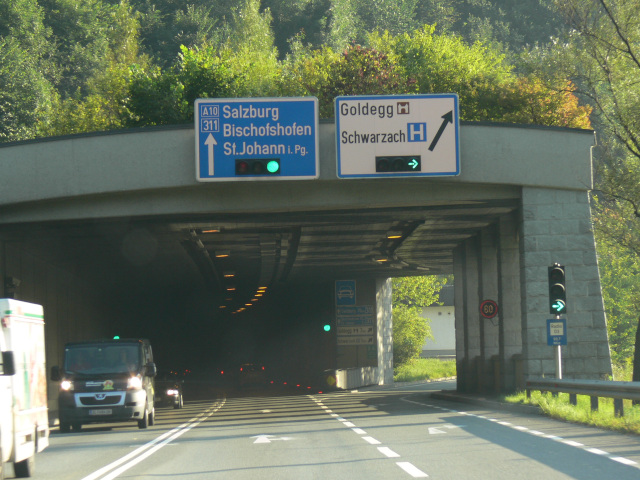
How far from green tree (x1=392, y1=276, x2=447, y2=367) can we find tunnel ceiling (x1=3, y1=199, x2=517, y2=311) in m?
18.8

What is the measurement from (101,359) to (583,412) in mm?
11066

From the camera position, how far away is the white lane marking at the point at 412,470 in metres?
10.7

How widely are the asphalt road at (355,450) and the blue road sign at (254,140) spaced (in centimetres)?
613

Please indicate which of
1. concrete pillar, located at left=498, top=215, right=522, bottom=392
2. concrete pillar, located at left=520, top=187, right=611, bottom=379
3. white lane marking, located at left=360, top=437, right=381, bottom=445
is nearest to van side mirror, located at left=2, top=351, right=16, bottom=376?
white lane marking, located at left=360, top=437, right=381, bottom=445

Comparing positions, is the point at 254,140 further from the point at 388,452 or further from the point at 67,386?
the point at 388,452

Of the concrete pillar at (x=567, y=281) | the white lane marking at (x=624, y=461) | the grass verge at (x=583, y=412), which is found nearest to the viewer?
the white lane marking at (x=624, y=461)

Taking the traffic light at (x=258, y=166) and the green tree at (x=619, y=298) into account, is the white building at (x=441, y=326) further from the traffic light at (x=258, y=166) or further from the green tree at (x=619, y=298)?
the traffic light at (x=258, y=166)

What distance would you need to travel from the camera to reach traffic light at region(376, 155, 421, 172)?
23.0 m

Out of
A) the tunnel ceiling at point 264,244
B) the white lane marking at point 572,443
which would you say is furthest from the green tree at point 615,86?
the white lane marking at point 572,443

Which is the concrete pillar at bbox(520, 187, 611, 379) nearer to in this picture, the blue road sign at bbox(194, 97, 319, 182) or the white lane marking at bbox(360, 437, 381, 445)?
the blue road sign at bbox(194, 97, 319, 182)

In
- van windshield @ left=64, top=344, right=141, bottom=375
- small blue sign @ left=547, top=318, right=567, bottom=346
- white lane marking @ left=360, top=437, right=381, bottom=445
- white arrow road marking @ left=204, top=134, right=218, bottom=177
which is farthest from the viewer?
white arrow road marking @ left=204, top=134, right=218, bottom=177

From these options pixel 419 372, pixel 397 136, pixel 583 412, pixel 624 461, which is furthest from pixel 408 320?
pixel 624 461

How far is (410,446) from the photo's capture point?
565 inches

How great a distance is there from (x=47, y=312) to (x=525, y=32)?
8848cm
